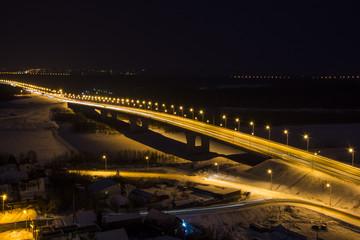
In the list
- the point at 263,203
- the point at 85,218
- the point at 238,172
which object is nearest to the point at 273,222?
the point at 263,203

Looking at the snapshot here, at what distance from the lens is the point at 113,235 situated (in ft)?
52.5

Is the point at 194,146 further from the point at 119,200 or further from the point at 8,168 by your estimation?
the point at 119,200

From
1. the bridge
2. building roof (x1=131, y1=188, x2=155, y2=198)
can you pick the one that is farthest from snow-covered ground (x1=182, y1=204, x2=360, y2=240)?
the bridge

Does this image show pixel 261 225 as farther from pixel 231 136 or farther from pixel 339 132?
pixel 339 132

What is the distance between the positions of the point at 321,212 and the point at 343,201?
2.02 m

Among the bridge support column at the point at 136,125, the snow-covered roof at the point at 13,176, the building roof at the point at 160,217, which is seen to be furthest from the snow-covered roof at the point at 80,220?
the bridge support column at the point at 136,125

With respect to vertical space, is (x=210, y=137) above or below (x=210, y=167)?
above

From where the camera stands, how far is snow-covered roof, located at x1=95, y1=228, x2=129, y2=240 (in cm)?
1588

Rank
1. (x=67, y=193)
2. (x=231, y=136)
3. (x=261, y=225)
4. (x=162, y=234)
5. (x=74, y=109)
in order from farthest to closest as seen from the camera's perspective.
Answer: (x=74, y=109)
(x=231, y=136)
(x=67, y=193)
(x=261, y=225)
(x=162, y=234)

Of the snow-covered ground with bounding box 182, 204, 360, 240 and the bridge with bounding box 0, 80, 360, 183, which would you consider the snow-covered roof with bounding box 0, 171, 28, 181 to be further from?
the bridge with bounding box 0, 80, 360, 183

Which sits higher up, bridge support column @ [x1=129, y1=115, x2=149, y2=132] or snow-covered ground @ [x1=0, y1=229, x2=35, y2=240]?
bridge support column @ [x1=129, y1=115, x2=149, y2=132]

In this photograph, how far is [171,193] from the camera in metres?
25.9

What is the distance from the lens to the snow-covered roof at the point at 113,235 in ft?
52.1

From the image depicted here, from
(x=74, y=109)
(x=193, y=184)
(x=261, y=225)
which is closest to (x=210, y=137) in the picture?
(x=193, y=184)
